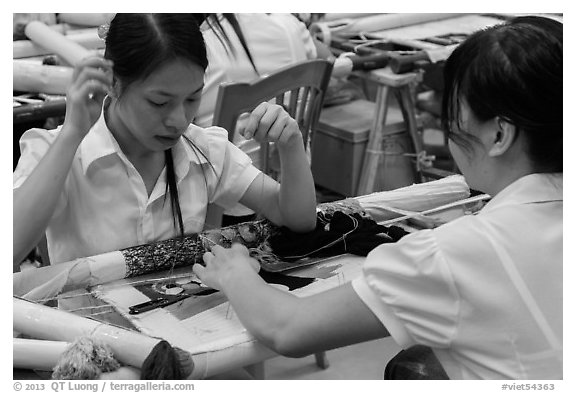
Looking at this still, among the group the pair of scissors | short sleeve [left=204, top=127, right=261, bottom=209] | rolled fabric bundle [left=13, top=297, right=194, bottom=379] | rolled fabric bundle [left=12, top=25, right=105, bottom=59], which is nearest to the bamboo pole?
rolled fabric bundle [left=13, top=297, right=194, bottom=379]

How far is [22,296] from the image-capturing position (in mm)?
1168

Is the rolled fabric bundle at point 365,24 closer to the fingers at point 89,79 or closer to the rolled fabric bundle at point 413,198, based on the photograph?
the rolled fabric bundle at point 413,198

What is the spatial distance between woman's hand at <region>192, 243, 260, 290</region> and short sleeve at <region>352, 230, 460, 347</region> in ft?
0.72

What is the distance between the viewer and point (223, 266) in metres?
1.19

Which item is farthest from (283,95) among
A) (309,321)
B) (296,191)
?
(309,321)

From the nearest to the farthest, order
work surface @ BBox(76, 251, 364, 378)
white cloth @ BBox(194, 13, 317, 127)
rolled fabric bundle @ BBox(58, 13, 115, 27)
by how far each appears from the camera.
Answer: work surface @ BBox(76, 251, 364, 378)
white cloth @ BBox(194, 13, 317, 127)
rolled fabric bundle @ BBox(58, 13, 115, 27)

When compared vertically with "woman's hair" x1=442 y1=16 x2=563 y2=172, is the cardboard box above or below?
below

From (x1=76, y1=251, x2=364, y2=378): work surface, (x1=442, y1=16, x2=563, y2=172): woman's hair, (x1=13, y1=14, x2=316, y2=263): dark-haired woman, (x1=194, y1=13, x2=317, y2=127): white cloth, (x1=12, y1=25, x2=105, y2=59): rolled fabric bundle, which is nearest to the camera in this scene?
(x1=442, y1=16, x2=563, y2=172): woman's hair

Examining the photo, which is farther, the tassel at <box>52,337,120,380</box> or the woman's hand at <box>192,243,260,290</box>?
the woman's hand at <box>192,243,260,290</box>

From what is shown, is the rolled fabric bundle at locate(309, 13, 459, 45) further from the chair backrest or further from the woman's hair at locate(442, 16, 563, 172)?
the woman's hair at locate(442, 16, 563, 172)

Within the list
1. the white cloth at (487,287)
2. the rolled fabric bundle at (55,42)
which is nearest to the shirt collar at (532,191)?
the white cloth at (487,287)

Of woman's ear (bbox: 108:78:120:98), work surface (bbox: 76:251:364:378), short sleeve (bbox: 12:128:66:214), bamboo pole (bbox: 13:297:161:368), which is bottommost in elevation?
work surface (bbox: 76:251:364:378)

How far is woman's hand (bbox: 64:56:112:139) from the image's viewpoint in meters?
1.25
